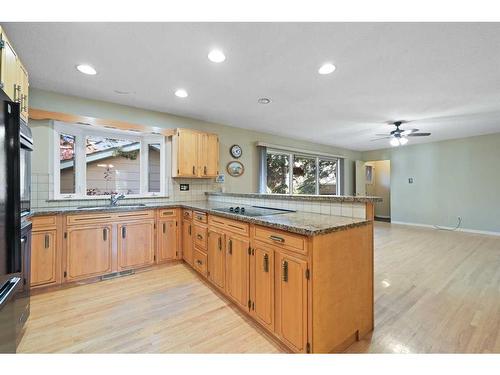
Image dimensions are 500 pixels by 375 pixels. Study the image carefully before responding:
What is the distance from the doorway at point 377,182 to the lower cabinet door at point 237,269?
607cm

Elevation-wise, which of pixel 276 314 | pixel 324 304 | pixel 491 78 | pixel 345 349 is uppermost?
pixel 491 78

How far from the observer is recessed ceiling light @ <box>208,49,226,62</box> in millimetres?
1892

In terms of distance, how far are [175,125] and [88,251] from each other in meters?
2.16

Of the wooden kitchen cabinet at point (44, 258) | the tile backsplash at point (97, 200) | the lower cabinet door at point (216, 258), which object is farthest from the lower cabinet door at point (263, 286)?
the tile backsplash at point (97, 200)

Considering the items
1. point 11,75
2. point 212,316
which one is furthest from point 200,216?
point 11,75

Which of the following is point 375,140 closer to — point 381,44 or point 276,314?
point 381,44

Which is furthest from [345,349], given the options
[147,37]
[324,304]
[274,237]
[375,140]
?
[375,140]

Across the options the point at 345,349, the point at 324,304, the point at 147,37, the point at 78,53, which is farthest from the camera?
the point at 78,53

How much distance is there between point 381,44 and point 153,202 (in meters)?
3.35

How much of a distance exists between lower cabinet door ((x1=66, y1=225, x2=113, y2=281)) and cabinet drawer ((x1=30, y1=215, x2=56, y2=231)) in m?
0.16

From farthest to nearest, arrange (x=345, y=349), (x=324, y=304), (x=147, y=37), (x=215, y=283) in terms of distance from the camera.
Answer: (x=215, y=283), (x=147, y=37), (x=345, y=349), (x=324, y=304)

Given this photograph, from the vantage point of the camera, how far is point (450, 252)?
354 cm

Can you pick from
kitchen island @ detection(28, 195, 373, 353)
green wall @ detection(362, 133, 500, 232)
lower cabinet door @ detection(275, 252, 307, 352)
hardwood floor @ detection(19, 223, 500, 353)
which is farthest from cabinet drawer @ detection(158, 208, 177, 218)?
green wall @ detection(362, 133, 500, 232)

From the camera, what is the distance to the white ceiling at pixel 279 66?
1648 millimetres
